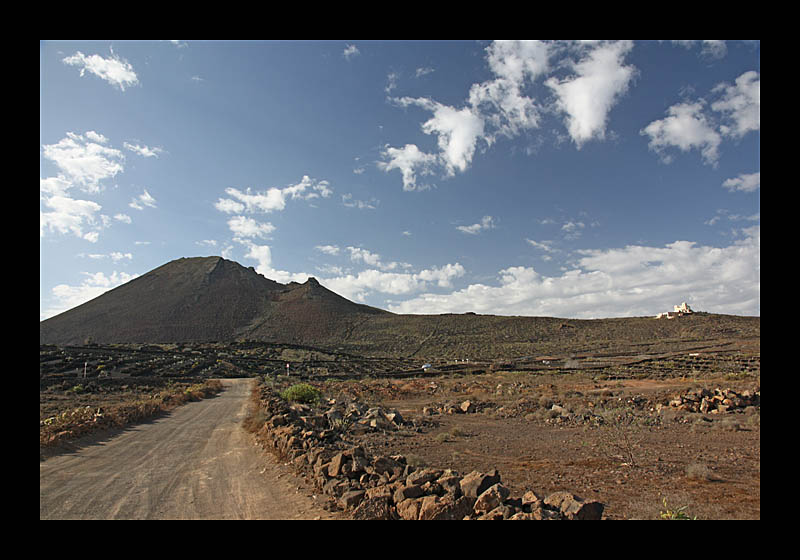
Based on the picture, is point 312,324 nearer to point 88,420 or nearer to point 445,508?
point 88,420

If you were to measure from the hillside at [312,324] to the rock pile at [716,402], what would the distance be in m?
46.0

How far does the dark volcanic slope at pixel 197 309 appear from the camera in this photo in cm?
11112

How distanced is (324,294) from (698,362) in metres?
113

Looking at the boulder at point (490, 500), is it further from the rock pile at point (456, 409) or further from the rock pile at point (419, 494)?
the rock pile at point (456, 409)

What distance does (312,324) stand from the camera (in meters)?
113

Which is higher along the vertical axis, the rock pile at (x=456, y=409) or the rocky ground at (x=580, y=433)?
the rocky ground at (x=580, y=433)

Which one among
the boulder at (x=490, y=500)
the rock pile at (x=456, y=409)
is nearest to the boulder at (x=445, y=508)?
the boulder at (x=490, y=500)

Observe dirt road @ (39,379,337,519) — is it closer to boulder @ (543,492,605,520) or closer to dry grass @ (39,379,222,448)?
dry grass @ (39,379,222,448)

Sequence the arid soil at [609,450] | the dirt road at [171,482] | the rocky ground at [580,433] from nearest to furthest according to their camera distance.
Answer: the dirt road at [171,482]
the arid soil at [609,450]
the rocky ground at [580,433]
